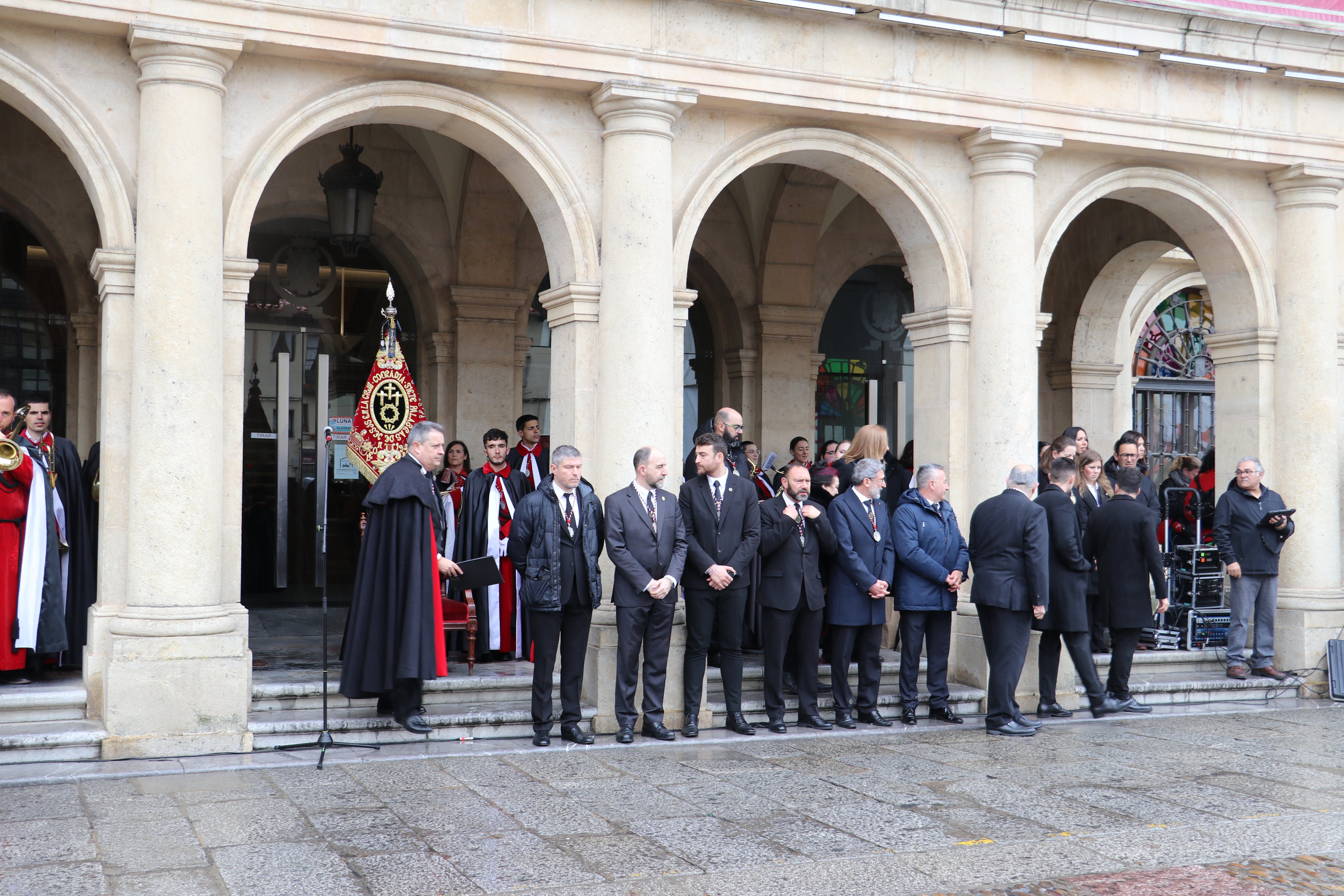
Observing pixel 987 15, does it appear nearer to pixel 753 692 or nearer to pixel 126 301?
pixel 753 692

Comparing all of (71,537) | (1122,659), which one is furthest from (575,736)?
(1122,659)

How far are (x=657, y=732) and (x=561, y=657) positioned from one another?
717 millimetres

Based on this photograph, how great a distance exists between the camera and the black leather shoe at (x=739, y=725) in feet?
25.2

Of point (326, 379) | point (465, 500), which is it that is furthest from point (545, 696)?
point (326, 379)

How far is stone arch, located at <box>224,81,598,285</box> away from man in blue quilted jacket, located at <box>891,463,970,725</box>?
256 cm

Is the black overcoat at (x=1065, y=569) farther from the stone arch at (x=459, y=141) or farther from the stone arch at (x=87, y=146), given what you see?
the stone arch at (x=87, y=146)

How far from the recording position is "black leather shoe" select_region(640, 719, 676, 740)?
7.45 m

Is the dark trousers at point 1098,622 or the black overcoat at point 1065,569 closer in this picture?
the black overcoat at point 1065,569

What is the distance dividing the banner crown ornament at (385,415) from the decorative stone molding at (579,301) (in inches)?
40.8

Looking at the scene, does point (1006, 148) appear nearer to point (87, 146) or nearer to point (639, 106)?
point (639, 106)

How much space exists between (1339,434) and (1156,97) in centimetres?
315

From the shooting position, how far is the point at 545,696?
23.9 feet

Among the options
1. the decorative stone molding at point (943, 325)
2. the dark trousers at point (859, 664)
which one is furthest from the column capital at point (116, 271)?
the decorative stone molding at point (943, 325)

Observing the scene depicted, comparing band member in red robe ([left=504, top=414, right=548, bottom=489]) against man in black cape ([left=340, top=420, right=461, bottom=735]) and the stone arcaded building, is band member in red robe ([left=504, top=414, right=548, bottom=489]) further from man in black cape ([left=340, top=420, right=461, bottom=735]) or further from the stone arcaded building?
man in black cape ([left=340, top=420, right=461, bottom=735])
